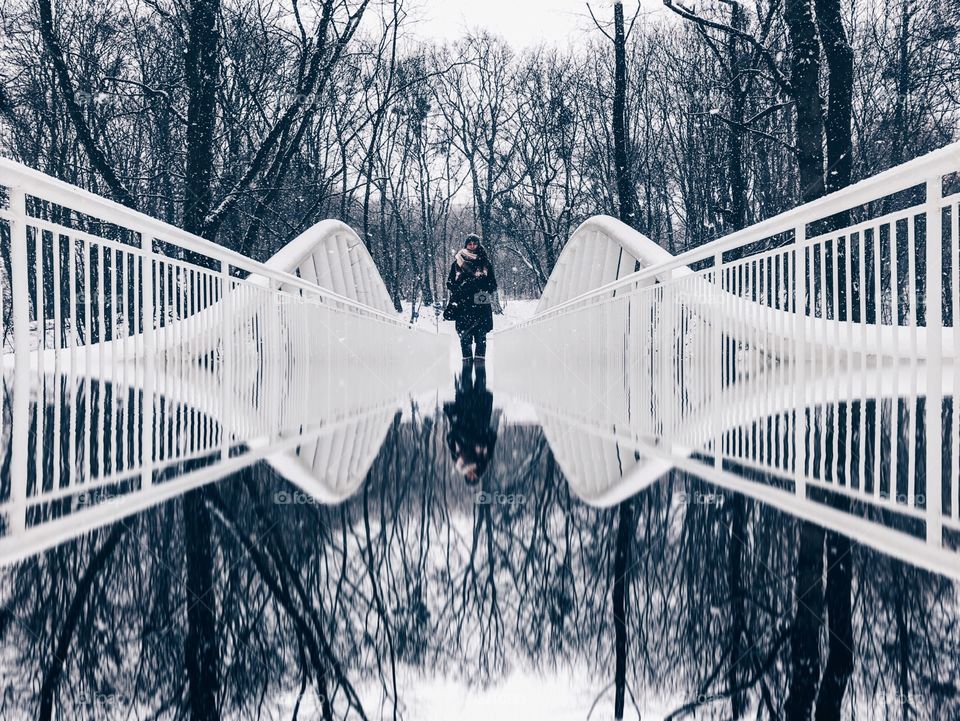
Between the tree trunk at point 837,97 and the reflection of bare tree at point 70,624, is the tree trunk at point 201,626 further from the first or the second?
the tree trunk at point 837,97

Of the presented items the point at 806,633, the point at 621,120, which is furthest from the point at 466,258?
the point at 806,633

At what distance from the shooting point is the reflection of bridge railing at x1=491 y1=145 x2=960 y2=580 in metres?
3.12

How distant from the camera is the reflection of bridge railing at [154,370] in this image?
11.2ft

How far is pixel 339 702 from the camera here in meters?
1.38

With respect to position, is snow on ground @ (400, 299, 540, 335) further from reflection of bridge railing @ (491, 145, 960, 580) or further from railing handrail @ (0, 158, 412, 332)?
railing handrail @ (0, 158, 412, 332)

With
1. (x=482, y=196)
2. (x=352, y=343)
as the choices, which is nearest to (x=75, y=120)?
(x=352, y=343)

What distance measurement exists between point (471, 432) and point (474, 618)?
331 centimetres

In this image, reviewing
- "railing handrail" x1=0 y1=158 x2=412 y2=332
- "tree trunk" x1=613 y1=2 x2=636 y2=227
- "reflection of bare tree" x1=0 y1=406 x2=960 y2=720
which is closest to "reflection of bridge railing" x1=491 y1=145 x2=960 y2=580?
"reflection of bare tree" x1=0 y1=406 x2=960 y2=720

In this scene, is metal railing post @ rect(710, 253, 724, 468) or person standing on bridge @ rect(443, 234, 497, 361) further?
person standing on bridge @ rect(443, 234, 497, 361)

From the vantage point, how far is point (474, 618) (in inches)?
69.1

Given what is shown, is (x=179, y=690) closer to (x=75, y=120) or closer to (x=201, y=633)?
(x=201, y=633)

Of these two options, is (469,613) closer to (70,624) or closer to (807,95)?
(70,624)

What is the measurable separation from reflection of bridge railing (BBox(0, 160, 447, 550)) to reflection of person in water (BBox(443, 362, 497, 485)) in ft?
2.24

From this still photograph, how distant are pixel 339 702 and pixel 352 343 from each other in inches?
408
